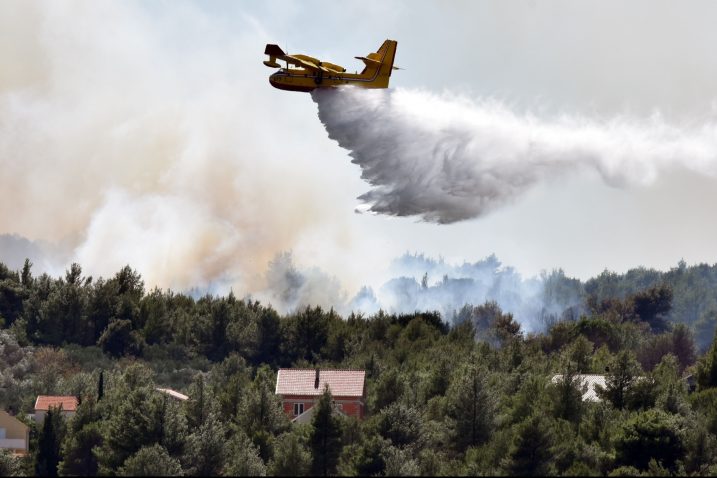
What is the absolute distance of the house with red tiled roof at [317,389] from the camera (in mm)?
88688

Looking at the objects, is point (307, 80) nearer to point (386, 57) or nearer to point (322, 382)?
point (386, 57)

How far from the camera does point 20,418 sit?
88562 millimetres

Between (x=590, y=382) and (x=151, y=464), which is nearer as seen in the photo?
(x=151, y=464)

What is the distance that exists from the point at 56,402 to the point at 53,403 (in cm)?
17

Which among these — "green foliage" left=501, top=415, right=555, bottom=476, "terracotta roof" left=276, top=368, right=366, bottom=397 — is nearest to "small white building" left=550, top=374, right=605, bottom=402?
"terracotta roof" left=276, top=368, right=366, bottom=397

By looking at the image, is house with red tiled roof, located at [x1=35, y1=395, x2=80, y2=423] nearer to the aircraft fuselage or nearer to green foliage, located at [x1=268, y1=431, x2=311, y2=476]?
the aircraft fuselage

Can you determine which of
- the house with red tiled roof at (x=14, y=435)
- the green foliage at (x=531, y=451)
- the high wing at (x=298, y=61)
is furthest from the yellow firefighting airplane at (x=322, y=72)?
the house with red tiled roof at (x=14, y=435)

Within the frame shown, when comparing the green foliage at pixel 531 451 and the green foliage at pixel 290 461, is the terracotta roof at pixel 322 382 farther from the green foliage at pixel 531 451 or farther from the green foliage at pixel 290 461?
the green foliage at pixel 531 451

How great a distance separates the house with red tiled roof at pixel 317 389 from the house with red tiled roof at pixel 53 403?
1117 cm

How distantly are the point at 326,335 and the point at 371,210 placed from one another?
1552 inches

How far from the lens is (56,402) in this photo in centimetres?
9262

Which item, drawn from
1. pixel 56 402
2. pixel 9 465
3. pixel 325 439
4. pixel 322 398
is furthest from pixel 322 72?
pixel 56 402

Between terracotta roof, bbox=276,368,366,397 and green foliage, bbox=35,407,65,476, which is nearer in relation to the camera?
green foliage, bbox=35,407,65,476

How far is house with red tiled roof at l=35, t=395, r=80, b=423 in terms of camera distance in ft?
297
